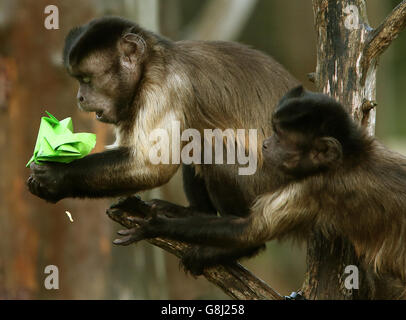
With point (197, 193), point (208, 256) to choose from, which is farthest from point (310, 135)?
point (197, 193)

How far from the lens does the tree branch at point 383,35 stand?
5336 mm

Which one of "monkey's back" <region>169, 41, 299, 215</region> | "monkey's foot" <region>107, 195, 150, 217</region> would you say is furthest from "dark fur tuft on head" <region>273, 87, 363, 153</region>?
"monkey's foot" <region>107, 195, 150, 217</region>

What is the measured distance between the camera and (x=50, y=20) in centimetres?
822

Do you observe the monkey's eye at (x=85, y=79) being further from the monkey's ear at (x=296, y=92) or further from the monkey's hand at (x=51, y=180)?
the monkey's ear at (x=296, y=92)

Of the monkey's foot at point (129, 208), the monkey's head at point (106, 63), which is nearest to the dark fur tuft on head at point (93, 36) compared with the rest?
the monkey's head at point (106, 63)

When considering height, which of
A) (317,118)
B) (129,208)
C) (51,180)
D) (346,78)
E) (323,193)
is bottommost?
(323,193)

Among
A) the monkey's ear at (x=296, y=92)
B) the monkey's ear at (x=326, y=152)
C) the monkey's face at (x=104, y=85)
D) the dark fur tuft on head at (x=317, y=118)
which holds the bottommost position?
the monkey's ear at (x=326, y=152)

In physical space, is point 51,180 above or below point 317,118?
below

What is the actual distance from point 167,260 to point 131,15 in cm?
483

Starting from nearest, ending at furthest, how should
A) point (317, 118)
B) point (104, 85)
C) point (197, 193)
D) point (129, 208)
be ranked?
point (317, 118) → point (104, 85) → point (129, 208) → point (197, 193)

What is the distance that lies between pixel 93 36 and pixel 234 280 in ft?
7.35

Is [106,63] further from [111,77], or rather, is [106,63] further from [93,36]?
[93,36]

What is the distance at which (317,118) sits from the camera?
4746 mm

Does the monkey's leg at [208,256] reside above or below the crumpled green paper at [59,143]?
below
